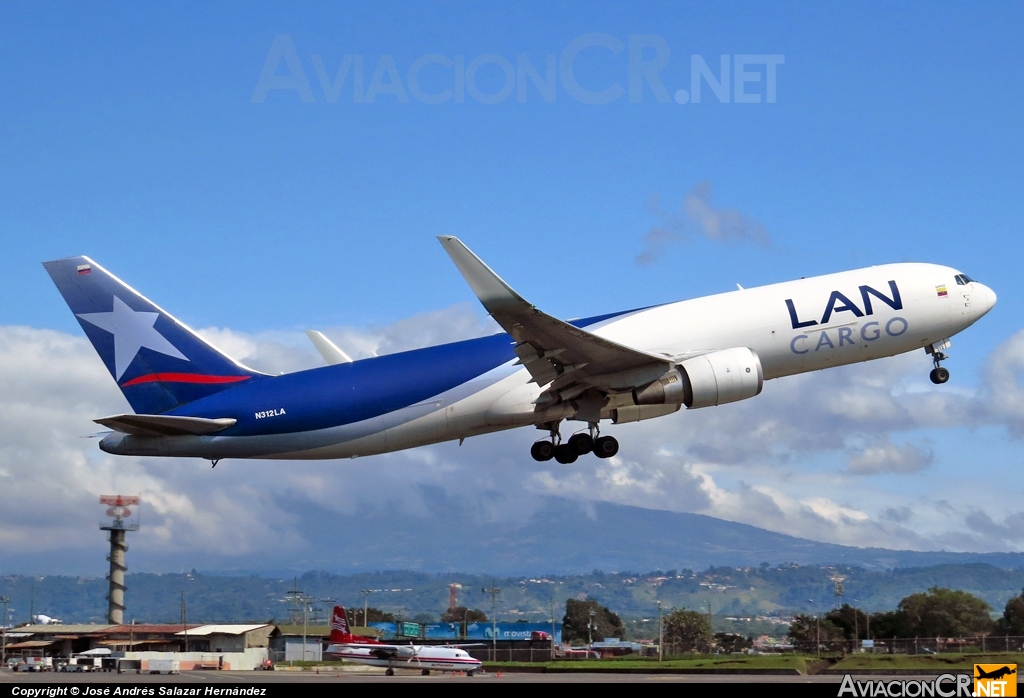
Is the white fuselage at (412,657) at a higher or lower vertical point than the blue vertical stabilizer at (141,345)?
lower

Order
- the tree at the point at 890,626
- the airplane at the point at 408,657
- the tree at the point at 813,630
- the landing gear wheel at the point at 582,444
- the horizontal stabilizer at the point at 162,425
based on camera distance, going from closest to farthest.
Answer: the horizontal stabilizer at the point at 162,425 → the landing gear wheel at the point at 582,444 → the airplane at the point at 408,657 → the tree at the point at 890,626 → the tree at the point at 813,630

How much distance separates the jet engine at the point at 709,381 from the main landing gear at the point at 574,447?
2.81m

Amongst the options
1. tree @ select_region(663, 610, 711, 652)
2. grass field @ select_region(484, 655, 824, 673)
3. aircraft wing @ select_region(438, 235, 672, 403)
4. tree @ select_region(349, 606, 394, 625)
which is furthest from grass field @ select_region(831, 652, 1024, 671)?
tree @ select_region(349, 606, 394, 625)

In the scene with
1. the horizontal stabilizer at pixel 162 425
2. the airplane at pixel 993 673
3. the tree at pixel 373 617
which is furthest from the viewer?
the tree at pixel 373 617

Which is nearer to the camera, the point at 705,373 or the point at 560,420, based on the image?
the point at 705,373

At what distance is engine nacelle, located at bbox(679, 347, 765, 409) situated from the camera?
37.7m

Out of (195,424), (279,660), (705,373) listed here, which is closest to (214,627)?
(279,660)

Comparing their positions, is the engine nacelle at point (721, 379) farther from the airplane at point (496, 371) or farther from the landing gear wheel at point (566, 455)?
the landing gear wheel at point (566, 455)

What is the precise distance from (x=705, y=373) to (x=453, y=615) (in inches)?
4631

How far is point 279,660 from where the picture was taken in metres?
84.2

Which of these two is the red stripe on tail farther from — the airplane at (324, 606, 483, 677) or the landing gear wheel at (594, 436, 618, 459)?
the airplane at (324, 606, 483, 677)

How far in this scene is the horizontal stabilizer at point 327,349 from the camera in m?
44.1

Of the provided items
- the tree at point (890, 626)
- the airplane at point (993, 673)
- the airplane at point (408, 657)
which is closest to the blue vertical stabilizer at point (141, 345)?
the airplane at point (993, 673)

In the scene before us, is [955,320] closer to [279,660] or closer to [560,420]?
[560,420]
